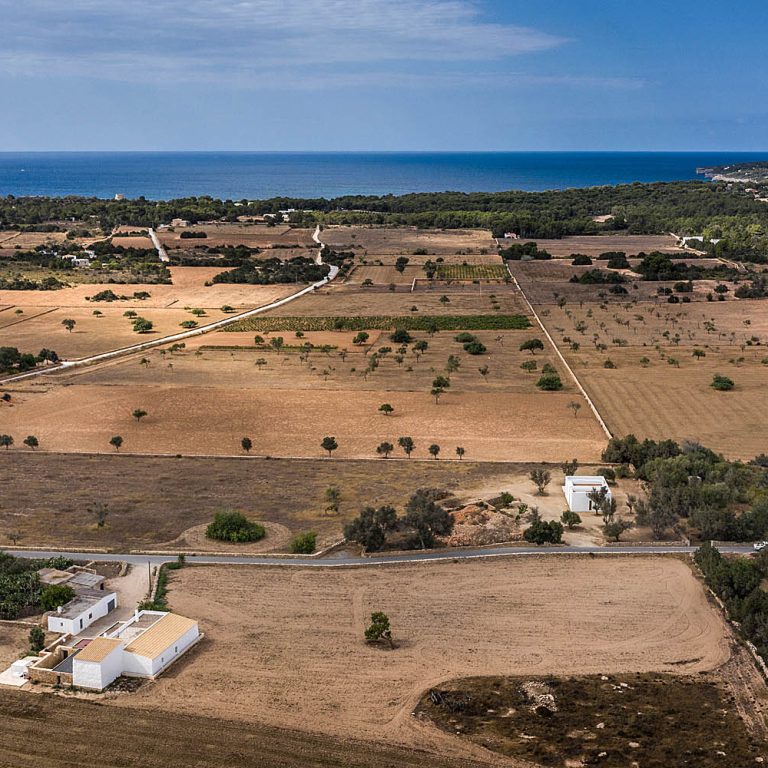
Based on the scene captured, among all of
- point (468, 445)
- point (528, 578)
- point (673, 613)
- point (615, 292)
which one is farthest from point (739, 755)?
point (615, 292)

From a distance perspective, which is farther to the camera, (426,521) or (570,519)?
(570,519)

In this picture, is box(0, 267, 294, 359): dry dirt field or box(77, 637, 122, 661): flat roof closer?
box(77, 637, 122, 661): flat roof

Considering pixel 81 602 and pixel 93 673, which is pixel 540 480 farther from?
pixel 93 673

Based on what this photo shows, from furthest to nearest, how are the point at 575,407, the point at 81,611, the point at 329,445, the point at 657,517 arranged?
the point at 575,407, the point at 329,445, the point at 657,517, the point at 81,611

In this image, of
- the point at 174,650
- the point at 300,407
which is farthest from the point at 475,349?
the point at 174,650

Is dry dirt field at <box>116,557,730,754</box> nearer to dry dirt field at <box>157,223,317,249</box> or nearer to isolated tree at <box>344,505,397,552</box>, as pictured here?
isolated tree at <box>344,505,397,552</box>

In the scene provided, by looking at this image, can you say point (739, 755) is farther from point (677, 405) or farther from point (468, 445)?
point (677, 405)

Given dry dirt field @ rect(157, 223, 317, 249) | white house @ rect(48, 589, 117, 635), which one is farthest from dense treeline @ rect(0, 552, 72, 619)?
dry dirt field @ rect(157, 223, 317, 249)
